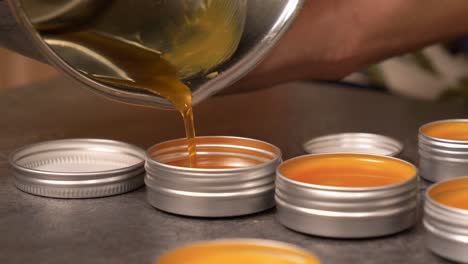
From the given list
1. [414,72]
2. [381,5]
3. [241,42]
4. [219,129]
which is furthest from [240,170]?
[414,72]

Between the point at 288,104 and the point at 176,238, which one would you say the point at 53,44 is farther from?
the point at 288,104

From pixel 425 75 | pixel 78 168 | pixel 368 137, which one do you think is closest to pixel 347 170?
pixel 368 137

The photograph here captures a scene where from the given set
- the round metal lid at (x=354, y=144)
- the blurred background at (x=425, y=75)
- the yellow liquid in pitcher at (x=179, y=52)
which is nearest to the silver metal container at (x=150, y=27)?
the yellow liquid in pitcher at (x=179, y=52)

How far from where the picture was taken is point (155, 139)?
156 cm

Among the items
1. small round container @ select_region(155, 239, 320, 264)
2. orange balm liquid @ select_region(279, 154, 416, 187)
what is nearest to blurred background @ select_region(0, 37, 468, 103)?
orange balm liquid @ select_region(279, 154, 416, 187)

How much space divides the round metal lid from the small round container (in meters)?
0.45

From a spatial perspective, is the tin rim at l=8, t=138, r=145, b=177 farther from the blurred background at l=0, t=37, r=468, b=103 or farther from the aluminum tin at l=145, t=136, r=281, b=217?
the blurred background at l=0, t=37, r=468, b=103

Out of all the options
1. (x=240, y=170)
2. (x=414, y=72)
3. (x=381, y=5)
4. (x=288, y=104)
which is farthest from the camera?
(x=414, y=72)

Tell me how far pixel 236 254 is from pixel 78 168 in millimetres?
447

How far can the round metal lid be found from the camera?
4.77 ft

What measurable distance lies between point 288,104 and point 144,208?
23.5 inches

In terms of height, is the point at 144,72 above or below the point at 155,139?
above

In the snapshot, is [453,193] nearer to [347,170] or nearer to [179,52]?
[347,170]

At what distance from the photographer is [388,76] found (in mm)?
1960
